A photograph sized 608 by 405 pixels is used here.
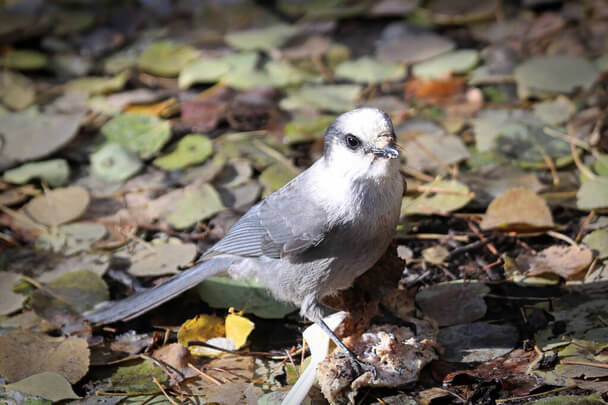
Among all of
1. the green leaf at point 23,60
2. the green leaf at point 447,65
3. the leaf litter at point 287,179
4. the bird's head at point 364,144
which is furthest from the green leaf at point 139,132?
the bird's head at point 364,144

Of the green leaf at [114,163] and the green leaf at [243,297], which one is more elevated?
the green leaf at [114,163]

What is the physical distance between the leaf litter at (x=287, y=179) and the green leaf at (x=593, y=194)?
14 millimetres

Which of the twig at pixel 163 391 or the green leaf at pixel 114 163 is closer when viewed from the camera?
the twig at pixel 163 391

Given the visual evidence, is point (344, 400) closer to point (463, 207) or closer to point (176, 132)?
point (463, 207)

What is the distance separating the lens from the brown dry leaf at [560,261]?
3.06 meters

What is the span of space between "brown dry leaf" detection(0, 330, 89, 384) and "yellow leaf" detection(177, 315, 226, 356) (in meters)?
0.40

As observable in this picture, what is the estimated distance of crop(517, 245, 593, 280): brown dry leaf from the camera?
306 centimetres

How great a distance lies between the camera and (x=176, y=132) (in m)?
4.56

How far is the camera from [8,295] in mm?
3295

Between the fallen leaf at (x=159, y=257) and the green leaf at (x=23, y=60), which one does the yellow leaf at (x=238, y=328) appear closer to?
the fallen leaf at (x=159, y=257)

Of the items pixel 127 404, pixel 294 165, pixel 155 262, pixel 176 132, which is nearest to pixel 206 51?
pixel 176 132

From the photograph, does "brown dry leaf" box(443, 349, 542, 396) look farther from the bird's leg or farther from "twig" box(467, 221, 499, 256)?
"twig" box(467, 221, 499, 256)

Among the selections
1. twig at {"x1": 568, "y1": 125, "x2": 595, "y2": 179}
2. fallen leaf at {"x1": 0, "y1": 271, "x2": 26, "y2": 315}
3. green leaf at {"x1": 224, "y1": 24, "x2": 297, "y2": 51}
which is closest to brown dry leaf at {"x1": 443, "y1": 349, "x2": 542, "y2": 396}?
twig at {"x1": 568, "y1": 125, "x2": 595, "y2": 179}

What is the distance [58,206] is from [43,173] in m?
0.33
